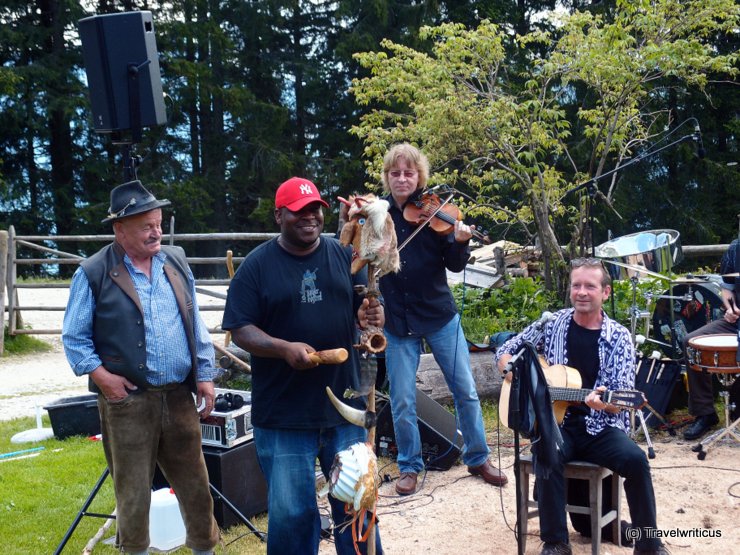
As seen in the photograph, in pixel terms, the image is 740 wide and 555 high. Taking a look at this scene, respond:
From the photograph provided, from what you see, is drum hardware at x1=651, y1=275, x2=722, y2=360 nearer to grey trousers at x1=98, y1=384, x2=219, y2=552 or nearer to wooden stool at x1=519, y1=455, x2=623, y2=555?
wooden stool at x1=519, y1=455, x2=623, y2=555

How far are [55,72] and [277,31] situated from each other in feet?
22.4

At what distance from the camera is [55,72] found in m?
20.2

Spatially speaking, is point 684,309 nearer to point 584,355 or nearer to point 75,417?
point 584,355

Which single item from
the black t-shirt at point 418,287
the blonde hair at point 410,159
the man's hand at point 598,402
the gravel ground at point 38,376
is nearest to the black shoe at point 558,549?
the man's hand at point 598,402

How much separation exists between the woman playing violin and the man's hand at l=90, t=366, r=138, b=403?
1808mm

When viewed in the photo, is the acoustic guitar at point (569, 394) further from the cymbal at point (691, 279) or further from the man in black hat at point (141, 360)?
the cymbal at point (691, 279)

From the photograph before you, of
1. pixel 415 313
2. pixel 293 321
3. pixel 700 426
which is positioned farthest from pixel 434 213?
pixel 700 426

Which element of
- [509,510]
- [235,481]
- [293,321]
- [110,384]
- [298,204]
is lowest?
[509,510]

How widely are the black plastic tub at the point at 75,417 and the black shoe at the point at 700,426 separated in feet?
15.7

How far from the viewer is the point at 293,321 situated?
2943 mm

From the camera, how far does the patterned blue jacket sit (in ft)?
12.3

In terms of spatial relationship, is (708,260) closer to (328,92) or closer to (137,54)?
(328,92)

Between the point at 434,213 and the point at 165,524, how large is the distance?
237 centimetres

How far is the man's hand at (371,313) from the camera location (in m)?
2.81
